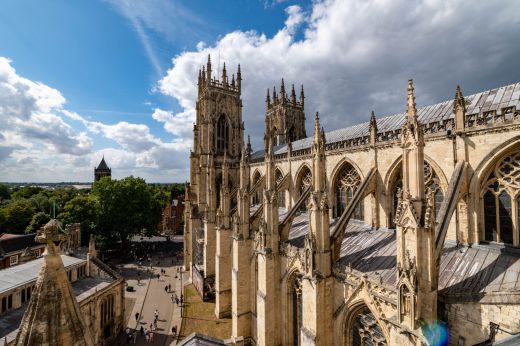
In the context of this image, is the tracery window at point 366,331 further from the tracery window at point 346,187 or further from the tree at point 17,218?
the tree at point 17,218

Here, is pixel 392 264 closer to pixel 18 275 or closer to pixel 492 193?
pixel 492 193

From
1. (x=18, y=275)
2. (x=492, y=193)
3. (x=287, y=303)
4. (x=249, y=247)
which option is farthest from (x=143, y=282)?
(x=492, y=193)

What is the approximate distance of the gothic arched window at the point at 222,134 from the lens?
35438mm

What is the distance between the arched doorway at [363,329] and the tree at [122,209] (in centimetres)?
3618

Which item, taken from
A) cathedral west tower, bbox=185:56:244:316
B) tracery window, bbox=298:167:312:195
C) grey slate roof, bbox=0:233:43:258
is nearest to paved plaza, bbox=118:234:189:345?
cathedral west tower, bbox=185:56:244:316

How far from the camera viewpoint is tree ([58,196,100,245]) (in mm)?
37125

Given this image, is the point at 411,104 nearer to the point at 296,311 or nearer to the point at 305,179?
the point at 296,311

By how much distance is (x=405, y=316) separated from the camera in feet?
27.3

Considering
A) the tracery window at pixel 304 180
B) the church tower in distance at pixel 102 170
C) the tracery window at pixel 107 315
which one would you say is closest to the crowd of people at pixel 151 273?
the tracery window at pixel 107 315

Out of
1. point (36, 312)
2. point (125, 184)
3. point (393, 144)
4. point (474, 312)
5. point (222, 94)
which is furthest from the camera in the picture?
point (125, 184)

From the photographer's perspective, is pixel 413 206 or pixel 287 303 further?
pixel 287 303

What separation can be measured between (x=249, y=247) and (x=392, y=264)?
10.7 metres

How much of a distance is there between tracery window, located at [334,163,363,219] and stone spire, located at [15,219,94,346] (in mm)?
16683

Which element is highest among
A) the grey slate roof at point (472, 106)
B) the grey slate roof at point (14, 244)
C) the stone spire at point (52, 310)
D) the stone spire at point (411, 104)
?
the grey slate roof at point (472, 106)
